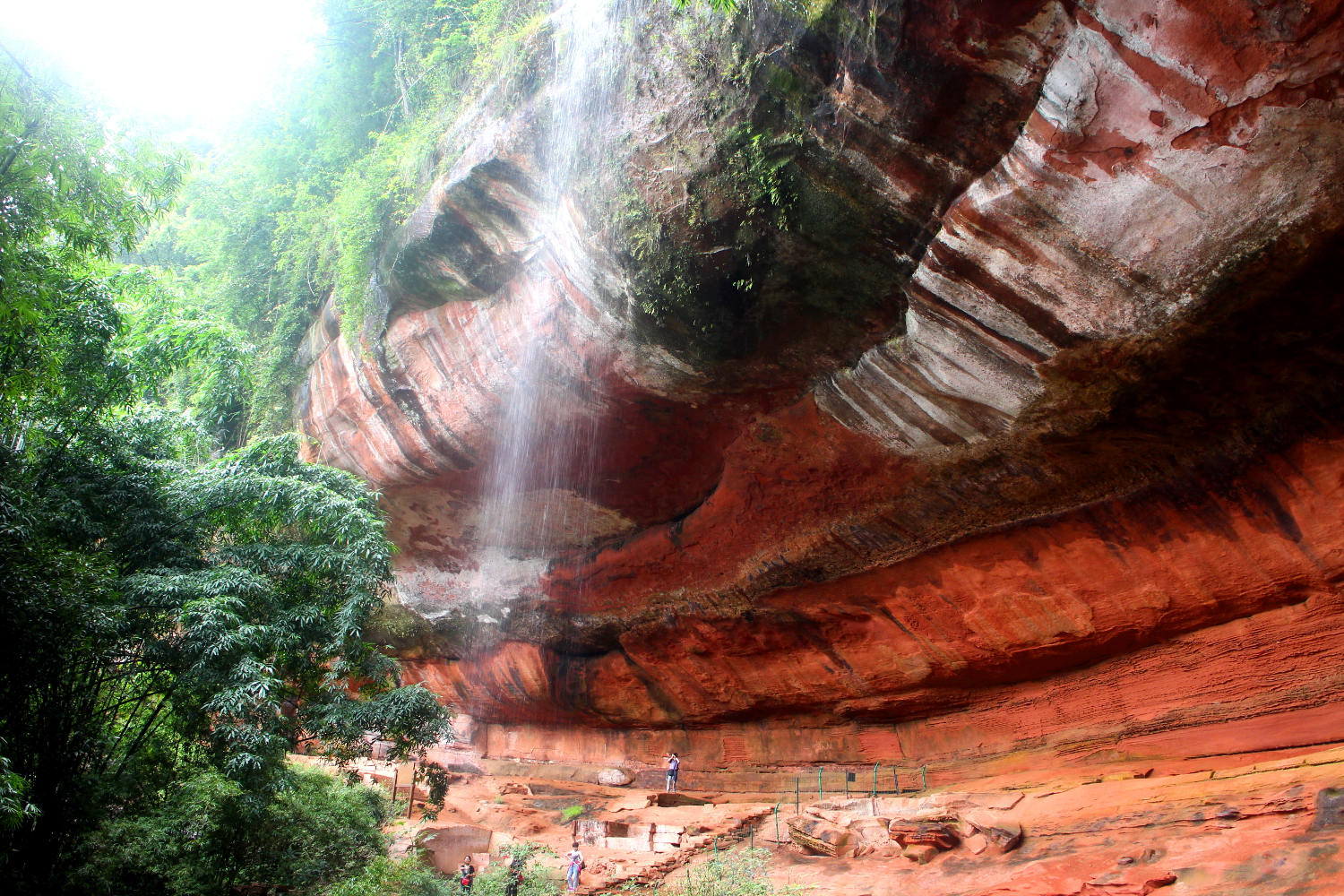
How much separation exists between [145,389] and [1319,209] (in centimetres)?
1027

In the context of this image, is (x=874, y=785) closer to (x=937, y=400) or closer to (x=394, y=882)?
(x=937, y=400)

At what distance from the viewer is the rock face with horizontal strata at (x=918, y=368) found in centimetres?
489

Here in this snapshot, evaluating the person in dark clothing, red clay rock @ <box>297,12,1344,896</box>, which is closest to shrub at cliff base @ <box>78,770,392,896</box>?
the person in dark clothing

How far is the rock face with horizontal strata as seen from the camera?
4895 millimetres

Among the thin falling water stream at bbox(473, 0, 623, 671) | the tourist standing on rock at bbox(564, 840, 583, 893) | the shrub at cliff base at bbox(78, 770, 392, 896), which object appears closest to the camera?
the shrub at cliff base at bbox(78, 770, 392, 896)

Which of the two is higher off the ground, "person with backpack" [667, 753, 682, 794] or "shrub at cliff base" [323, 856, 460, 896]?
"person with backpack" [667, 753, 682, 794]

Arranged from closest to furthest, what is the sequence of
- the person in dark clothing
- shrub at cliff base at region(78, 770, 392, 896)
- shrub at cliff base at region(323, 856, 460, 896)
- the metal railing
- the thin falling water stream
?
shrub at cliff base at region(78, 770, 392, 896), shrub at cliff base at region(323, 856, 460, 896), the thin falling water stream, the person in dark clothing, the metal railing

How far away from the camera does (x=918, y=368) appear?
23.2 feet

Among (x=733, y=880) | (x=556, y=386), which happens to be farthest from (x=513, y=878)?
(x=556, y=386)

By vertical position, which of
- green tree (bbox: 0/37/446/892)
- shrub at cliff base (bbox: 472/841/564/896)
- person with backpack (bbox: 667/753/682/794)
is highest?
green tree (bbox: 0/37/446/892)

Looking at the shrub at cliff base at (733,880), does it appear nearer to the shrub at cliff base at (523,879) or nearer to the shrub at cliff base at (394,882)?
the shrub at cliff base at (523,879)

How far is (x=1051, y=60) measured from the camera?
15.9ft

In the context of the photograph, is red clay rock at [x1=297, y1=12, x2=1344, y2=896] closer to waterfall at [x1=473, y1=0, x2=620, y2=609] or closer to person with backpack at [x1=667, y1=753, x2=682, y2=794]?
waterfall at [x1=473, y1=0, x2=620, y2=609]

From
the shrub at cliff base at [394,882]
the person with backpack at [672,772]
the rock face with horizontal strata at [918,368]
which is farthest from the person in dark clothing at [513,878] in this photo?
the person with backpack at [672,772]
